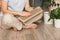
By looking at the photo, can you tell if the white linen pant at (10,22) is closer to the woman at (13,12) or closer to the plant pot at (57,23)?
the woman at (13,12)

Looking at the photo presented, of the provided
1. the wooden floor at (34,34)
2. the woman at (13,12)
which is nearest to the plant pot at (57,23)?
the wooden floor at (34,34)

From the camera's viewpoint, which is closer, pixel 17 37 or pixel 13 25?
pixel 17 37

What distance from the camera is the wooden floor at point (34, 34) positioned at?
91.9 inches

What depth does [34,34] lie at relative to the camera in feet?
8.20

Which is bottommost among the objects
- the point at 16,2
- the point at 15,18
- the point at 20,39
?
the point at 20,39

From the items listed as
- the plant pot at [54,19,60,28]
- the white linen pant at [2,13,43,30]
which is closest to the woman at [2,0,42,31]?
the white linen pant at [2,13,43,30]

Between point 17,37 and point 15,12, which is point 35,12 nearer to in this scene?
point 15,12

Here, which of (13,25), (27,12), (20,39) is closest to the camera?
(20,39)

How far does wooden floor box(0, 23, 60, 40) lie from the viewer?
2.33m

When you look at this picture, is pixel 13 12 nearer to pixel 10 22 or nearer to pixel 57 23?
pixel 10 22

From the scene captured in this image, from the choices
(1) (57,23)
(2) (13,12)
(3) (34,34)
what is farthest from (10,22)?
(1) (57,23)

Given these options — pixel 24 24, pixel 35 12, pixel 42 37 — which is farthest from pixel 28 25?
pixel 42 37

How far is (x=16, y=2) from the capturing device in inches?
108

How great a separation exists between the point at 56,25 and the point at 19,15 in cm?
60
